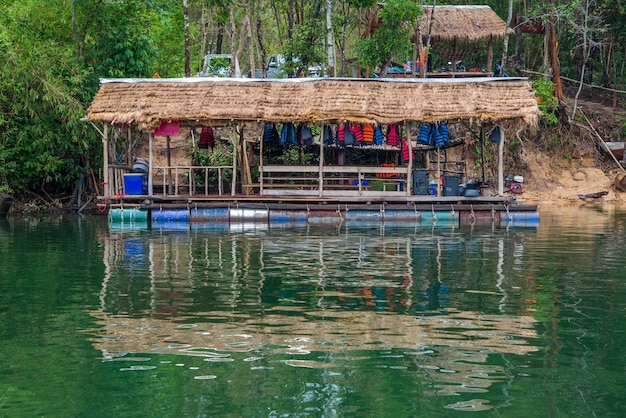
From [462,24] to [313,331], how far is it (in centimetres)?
2427

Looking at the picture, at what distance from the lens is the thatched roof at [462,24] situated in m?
31.2

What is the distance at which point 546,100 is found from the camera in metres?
32.2

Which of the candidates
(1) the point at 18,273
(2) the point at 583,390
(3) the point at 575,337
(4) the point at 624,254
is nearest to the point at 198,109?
(1) the point at 18,273

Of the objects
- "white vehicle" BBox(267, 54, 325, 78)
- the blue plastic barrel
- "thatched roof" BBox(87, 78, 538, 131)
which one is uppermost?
"white vehicle" BBox(267, 54, 325, 78)

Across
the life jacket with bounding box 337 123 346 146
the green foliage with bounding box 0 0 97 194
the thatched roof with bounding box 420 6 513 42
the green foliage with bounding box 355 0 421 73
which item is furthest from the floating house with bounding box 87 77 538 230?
the thatched roof with bounding box 420 6 513 42

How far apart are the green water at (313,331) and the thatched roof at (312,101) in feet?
20.9

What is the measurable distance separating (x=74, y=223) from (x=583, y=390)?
738 inches

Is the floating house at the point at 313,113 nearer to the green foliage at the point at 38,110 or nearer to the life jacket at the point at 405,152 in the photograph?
the life jacket at the point at 405,152

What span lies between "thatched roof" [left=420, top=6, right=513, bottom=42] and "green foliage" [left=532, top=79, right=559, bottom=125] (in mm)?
2419

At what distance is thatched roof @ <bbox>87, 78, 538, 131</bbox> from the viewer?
23.0 m

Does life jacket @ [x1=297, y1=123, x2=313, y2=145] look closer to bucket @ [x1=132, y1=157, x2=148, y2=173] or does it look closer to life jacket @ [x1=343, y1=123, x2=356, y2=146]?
life jacket @ [x1=343, y1=123, x2=356, y2=146]

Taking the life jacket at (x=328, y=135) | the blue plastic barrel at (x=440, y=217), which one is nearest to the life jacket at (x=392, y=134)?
the life jacket at (x=328, y=135)

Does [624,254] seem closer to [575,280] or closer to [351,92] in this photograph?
[575,280]

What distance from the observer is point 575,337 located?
938 cm
